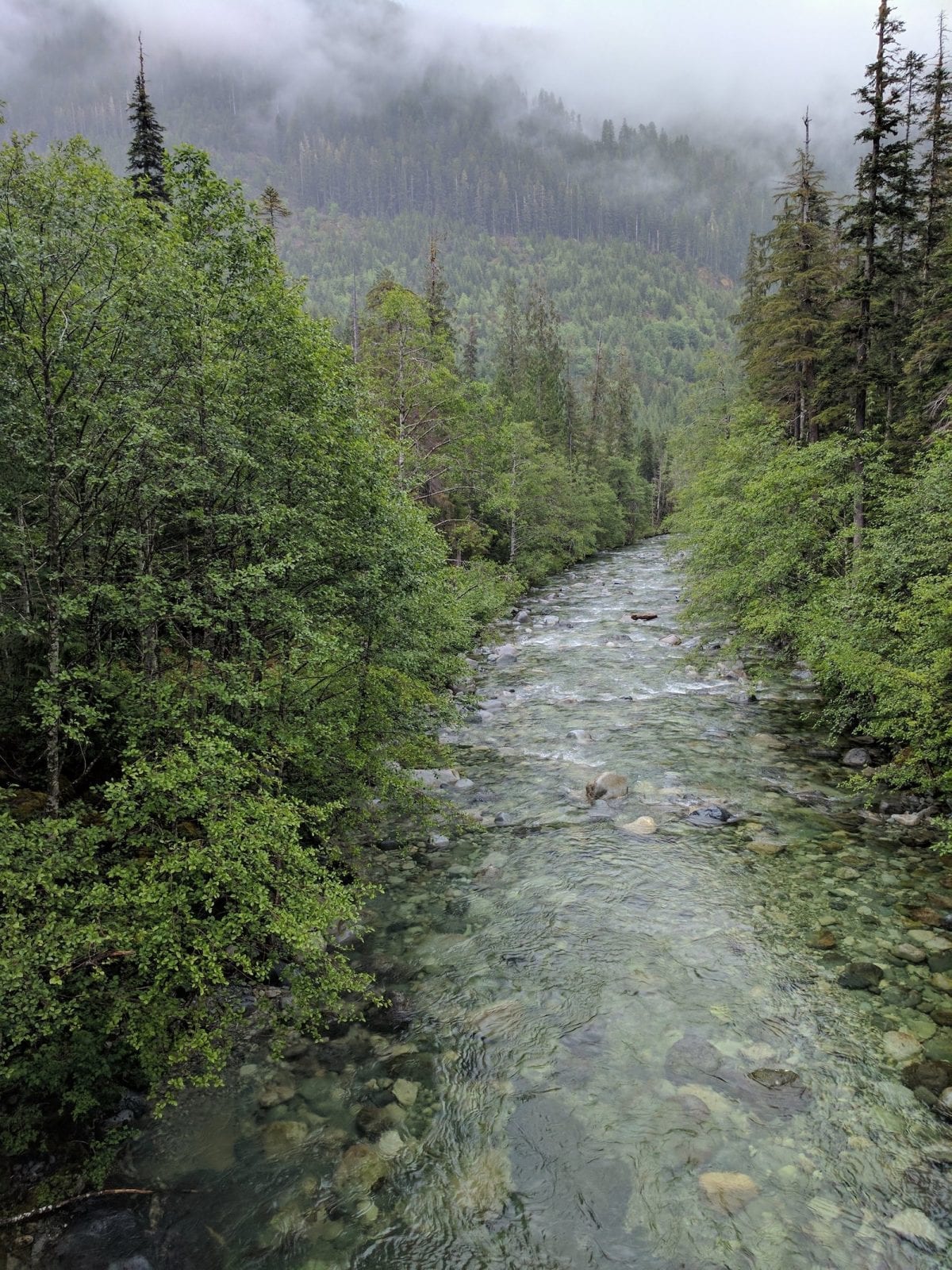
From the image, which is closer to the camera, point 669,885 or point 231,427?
point 231,427

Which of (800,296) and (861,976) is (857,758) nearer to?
(861,976)

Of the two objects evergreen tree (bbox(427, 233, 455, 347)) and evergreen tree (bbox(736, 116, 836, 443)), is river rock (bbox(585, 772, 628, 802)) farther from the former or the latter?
evergreen tree (bbox(427, 233, 455, 347))

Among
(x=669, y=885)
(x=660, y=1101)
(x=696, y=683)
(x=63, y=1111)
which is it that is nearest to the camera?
(x=63, y=1111)

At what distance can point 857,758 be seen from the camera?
1410cm

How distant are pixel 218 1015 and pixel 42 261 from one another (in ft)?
23.8

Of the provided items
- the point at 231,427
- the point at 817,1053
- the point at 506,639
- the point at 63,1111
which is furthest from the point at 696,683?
the point at 63,1111

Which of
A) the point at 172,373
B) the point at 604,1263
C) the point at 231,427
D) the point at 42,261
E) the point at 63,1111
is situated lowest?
the point at 604,1263

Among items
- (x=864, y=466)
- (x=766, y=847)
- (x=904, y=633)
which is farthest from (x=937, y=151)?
(x=766, y=847)

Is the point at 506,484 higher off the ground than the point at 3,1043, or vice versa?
the point at 506,484

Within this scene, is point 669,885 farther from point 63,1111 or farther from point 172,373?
point 172,373

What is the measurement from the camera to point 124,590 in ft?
23.1

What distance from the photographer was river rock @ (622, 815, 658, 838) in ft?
39.1

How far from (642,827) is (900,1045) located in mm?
5301

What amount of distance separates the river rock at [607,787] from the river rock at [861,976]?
5.41m
